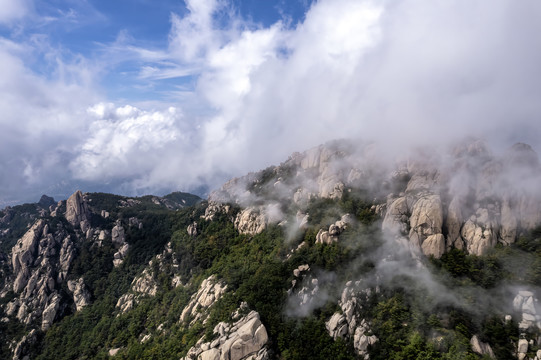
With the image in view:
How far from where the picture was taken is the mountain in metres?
68.5

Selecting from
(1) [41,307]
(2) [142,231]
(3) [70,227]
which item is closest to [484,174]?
(2) [142,231]

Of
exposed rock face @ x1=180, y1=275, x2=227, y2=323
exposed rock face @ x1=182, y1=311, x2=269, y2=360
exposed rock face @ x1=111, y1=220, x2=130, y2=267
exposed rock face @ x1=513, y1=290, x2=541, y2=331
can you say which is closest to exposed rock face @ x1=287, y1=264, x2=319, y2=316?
exposed rock face @ x1=182, y1=311, x2=269, y2=360

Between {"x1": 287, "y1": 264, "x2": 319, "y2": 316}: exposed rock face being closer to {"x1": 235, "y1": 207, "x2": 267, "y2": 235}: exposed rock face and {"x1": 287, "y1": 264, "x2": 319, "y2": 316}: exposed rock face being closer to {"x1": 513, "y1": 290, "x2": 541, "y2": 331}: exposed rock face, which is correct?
{"x1": 235, "y1": 207, "x2": 267, "y2": 235}: exposed rock face

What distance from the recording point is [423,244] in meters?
82.4

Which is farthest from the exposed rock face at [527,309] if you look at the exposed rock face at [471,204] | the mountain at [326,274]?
the exposed rock face at [471,204]

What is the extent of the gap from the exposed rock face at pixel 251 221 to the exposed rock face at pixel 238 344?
54.8 m

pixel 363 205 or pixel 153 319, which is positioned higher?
pixel 363 205

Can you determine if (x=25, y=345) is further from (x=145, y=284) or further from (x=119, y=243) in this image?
(x=119, y=243)

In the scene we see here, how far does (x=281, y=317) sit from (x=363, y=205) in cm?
5190

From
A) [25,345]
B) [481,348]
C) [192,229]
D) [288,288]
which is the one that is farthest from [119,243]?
[481,348]

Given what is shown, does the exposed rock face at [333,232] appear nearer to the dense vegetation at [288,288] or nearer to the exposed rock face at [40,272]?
the dense vegetation at [288,288]

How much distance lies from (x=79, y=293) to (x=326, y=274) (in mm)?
149204

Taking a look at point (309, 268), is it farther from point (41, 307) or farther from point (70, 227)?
point (70, 227)

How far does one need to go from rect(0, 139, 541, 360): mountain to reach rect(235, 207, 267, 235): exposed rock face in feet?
2.32
